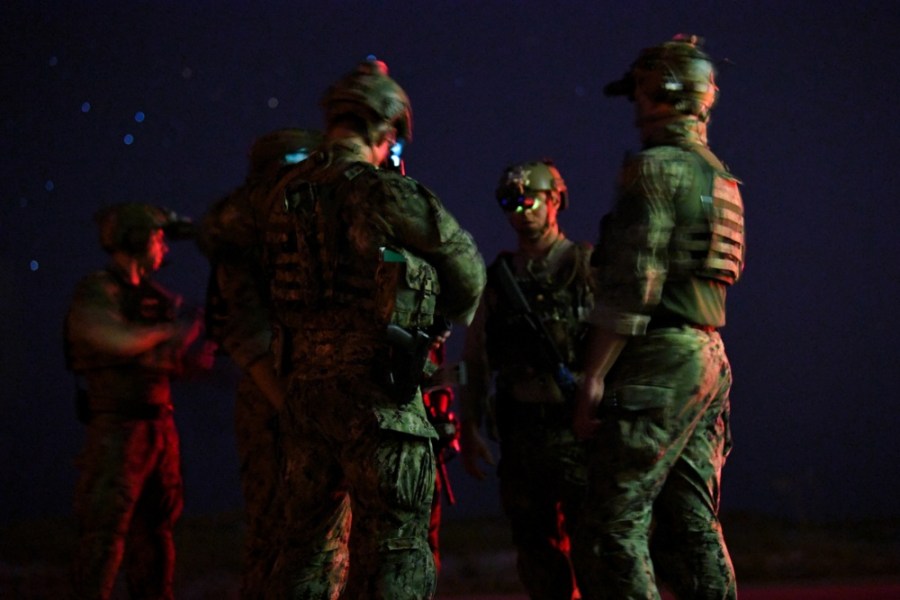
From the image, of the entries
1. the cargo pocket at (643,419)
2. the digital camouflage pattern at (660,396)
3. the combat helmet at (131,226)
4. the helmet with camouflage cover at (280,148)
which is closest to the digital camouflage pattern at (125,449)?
the combat helmet at (131,226)

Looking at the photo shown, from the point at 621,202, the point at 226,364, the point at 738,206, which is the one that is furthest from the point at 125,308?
the point at 738,206

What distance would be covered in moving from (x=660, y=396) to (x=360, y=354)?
763 millimetres

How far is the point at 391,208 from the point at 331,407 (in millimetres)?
491

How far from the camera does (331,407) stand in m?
2.28

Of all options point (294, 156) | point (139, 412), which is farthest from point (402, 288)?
point (139, 412)

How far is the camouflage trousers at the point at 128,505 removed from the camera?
3547mm

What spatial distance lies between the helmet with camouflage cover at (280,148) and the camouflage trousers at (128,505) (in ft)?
3.68

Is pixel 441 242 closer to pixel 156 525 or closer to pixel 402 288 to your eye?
pixel 402 288

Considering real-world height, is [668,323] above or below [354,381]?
above

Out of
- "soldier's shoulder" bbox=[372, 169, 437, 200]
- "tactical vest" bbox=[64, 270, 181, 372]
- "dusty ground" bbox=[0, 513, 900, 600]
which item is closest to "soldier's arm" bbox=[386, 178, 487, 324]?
"soldier's shoulder" bbox=[372, 169, 437, 200]

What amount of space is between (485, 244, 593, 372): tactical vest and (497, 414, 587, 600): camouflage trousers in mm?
259

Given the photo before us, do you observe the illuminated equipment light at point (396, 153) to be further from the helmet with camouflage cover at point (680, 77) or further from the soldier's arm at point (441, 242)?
the helmet with camouflage cover at point (680, 77)

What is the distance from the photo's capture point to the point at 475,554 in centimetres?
641

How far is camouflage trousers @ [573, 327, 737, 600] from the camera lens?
7.88 ft
